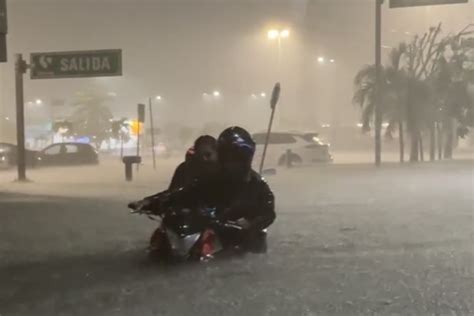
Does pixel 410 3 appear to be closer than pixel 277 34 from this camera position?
Yes

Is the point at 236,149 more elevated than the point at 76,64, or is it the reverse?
the point at 76,64

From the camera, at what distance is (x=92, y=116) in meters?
48.3

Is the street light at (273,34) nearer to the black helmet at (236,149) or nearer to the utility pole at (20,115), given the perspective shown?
the utility pole at (20,115)

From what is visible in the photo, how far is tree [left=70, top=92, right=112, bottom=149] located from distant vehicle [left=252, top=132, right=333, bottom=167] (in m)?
23.1

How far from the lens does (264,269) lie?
20.5 ft

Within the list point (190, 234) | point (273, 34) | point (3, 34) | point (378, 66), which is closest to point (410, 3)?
point (190, 234)

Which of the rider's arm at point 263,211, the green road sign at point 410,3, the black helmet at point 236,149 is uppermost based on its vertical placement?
the green road sign at point 410,3

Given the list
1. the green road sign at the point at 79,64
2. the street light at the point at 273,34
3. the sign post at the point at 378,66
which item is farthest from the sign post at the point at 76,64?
the street light at the point at 273,34

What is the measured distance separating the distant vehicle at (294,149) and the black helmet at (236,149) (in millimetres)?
19593

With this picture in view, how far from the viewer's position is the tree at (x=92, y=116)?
47750 mm

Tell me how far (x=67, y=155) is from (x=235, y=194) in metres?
25.3

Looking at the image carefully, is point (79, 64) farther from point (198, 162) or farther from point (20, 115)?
point (198, 162)

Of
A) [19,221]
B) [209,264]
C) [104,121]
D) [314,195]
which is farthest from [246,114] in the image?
[209,264]

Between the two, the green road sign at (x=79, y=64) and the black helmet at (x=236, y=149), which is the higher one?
the green road sign at (x=79, y=64)
